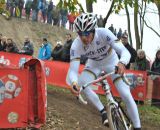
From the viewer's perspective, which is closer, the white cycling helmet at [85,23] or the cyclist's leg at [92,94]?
the white cycling helmet at [85,23]

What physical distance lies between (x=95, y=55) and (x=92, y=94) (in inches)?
26.7

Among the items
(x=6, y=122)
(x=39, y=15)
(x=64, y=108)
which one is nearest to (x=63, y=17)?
(x=39, y=15)

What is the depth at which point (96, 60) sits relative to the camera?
8297 mm

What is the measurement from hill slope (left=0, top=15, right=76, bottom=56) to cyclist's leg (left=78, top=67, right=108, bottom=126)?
29596 millimetres

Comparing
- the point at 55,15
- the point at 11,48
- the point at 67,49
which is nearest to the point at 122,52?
the point at 67,49

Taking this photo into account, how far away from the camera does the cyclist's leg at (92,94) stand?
25.3 feet

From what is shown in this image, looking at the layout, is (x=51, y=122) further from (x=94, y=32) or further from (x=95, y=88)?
(x=95, y=88)

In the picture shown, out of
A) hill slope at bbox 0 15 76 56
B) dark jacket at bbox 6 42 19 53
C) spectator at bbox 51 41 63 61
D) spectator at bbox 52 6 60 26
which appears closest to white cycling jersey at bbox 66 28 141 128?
spectator at bbox 51 41 63 61

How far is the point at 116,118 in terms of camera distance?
7668mm

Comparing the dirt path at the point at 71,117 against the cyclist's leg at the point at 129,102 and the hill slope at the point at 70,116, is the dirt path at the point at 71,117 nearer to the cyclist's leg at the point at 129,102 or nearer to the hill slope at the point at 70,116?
the hill slope at the point at 70,116

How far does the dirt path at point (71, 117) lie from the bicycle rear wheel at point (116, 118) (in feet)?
9.40

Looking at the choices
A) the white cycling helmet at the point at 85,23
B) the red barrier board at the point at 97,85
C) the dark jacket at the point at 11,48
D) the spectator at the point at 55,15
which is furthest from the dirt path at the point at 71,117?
the spectator at the point at 55,15

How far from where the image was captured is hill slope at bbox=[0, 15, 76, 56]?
3926cm

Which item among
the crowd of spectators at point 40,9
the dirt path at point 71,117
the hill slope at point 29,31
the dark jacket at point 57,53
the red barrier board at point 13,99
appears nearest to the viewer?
the red barrier board at point 13,99
